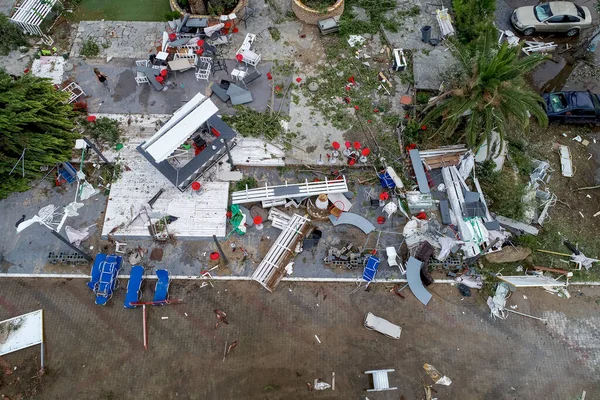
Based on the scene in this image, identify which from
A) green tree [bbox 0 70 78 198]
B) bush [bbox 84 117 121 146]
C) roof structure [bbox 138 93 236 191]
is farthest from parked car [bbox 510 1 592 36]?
green tree [bbox 0 70 78 198]

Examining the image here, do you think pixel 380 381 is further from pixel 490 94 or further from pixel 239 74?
pixel 239 74

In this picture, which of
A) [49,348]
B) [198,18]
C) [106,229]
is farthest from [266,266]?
[198,18]

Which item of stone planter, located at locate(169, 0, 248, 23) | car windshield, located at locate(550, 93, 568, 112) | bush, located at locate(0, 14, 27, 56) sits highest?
bush, located at locate(0, 14, 27, 56)

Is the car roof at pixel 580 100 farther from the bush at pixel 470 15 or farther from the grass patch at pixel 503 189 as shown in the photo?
the bush at pixel 470 15

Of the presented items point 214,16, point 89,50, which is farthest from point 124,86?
point 214,16

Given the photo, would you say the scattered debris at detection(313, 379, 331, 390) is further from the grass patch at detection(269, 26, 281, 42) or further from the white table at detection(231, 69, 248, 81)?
the grass patch at detection(269, 26, 281, 42)
